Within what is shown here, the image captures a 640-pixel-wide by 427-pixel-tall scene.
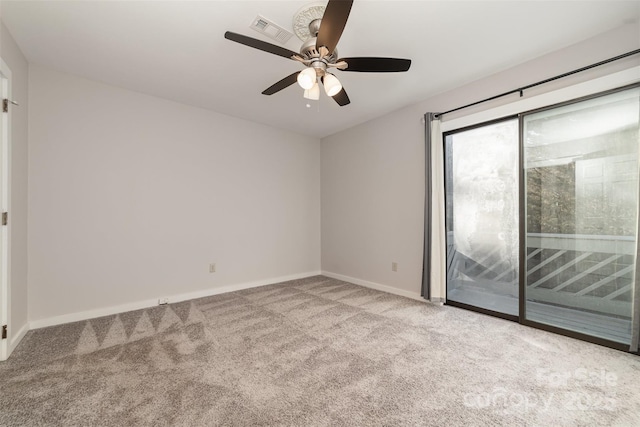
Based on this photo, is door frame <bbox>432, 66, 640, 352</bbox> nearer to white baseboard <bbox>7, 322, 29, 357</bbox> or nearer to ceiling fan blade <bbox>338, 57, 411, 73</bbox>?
ceiling fan blade <bbox>338, 57, 411, 73</bbox>

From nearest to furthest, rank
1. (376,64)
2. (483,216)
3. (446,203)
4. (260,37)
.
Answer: (376,64), (260,37), (483,216), (446,203)

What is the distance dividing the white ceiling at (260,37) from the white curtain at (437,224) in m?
0.70

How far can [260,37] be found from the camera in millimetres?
2213

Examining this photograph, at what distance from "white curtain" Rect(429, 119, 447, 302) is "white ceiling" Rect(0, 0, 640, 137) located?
2.31ft

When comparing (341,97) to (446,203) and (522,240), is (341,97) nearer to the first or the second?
(446,203)

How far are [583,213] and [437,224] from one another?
4.17 ft

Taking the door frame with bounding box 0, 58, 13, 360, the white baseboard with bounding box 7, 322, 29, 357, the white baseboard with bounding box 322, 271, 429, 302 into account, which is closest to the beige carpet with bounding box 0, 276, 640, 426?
the white baseboard with bounding box 7, 322, 29, 357

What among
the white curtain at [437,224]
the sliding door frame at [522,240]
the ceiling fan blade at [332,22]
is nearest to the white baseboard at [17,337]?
the ceiling fan blade at [332,22]

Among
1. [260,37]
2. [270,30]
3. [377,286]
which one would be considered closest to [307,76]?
[270,30]

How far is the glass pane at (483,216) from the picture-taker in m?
2.86

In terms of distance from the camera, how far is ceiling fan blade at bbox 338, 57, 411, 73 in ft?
6.26

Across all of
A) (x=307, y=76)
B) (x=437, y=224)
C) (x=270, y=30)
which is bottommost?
(x=437, y=224)

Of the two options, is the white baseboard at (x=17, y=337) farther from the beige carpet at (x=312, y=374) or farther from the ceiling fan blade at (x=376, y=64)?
the ceiling fan blade at (x=376, y=64)

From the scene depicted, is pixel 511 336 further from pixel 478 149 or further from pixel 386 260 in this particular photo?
pixel 478 149
